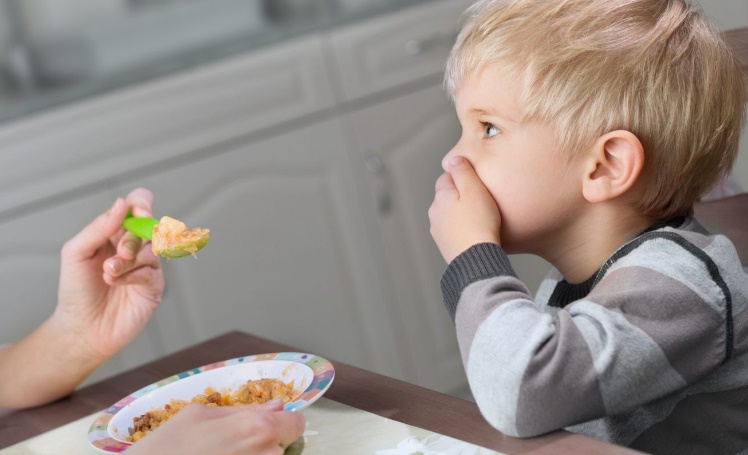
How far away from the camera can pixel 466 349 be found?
2.93 feet

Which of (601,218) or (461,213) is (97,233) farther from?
(601,218)

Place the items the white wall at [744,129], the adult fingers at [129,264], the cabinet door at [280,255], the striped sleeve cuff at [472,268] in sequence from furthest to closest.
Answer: the cabinet door at [280,255] < the white wall at [744,129] < the adult fingers at [129,264] < the striped sleeve cuff at [472,268]

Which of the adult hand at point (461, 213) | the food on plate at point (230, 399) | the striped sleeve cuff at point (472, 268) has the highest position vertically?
the adult hand at point (461, 213)

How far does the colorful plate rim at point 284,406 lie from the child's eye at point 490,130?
289 millimetres

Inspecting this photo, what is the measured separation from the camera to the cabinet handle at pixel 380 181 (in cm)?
244

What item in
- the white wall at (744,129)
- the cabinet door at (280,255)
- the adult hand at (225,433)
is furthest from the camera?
the cabinet door at (280,255)

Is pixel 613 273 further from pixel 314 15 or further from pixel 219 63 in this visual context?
pixel 314 15

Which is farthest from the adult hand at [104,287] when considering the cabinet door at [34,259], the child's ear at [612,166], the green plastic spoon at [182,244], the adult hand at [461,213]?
the cabinet door at [34,259]

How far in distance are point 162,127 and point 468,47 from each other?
1.22 m

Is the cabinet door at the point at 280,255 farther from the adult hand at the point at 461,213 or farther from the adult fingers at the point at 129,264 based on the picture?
the adult hand at the point at 461,213

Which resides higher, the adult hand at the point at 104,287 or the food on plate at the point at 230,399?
the adult hand at the point at 104,287

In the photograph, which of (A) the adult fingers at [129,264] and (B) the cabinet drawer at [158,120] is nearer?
(A) the adult fingers at [129,264]

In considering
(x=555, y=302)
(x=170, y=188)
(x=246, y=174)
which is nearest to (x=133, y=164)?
(x=170, y=188)

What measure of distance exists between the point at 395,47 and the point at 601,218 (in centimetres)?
145
